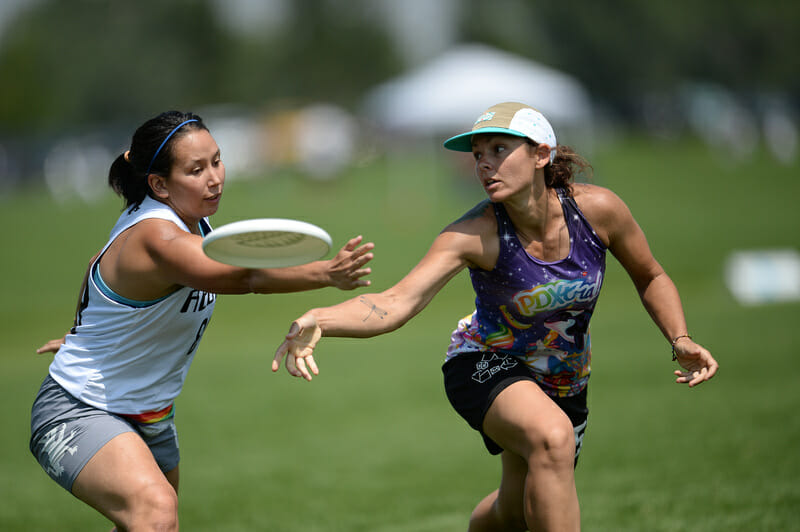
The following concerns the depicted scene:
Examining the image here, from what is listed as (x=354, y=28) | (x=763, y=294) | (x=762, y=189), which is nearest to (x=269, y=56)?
(x=354, y=28)

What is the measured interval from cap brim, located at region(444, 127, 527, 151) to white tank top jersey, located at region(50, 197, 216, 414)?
1350 millimetres

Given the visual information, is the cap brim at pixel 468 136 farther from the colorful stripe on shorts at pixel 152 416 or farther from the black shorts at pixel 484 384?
the colorful stripe on shorts at pixel 152 416

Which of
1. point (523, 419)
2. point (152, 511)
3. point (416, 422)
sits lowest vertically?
point (416, 422)

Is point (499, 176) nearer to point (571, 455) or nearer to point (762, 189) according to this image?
point (571, 455)

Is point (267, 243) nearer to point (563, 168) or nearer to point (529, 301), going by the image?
point (529, 301)

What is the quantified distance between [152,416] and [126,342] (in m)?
0.42

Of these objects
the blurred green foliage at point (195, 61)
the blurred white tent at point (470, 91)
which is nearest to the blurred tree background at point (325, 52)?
the blurred green foliage at point (195, 61)

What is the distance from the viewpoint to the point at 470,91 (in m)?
24.8

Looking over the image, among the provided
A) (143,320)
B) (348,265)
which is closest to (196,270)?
(143,320)

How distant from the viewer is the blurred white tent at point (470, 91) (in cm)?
2488

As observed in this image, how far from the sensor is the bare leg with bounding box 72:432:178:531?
3.29 metres

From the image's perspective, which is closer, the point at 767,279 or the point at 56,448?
the point at 56,448

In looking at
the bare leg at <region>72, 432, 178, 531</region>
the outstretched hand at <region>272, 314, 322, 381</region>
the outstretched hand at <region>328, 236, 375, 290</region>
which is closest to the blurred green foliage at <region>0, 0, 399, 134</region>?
the bare leg at <region>72, 432, 178, 531</region>

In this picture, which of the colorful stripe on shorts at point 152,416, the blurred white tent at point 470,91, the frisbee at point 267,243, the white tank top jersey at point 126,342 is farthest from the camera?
the blurred white tent at point 470,91
